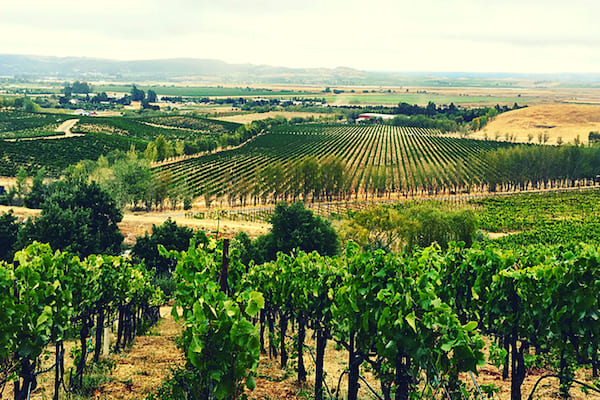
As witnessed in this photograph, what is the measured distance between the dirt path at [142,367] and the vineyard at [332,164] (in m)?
61.0

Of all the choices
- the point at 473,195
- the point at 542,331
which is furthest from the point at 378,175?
the point at 542,331

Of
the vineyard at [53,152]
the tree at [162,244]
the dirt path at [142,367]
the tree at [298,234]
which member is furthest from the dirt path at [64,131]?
the dirt path at [142,367]

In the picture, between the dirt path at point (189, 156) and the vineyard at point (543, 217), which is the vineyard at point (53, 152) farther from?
the vineyard at point (543, 217)

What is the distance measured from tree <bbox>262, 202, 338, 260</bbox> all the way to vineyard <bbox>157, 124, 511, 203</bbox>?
38042 millimetres

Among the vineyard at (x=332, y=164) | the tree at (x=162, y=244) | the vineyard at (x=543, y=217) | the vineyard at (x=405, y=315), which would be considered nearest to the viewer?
the vineyard at (x=405, y=315)

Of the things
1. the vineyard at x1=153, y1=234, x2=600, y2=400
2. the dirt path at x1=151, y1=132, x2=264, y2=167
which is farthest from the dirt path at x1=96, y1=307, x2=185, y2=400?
the dirt path at x1=151, y1=132, x2=264, y2=167

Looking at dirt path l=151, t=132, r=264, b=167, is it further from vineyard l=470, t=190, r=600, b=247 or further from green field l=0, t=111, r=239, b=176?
vineyard l=470, t=190, r=600, b=247

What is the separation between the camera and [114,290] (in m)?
15.1

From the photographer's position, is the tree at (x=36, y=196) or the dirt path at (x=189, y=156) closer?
the tree at (x=36, y=196)

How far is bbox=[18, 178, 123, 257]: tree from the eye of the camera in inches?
1455

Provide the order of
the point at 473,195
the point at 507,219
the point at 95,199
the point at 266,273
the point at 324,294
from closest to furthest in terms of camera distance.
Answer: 1. the point at 324,294
2. the point at 266,273
3. the point at 95,199
4. the point at 507,219
5. the point at 473,195

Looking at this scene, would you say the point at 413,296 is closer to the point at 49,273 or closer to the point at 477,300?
the point at 477,300

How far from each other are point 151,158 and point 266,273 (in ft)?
285

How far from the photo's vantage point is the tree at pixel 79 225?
3697cm
